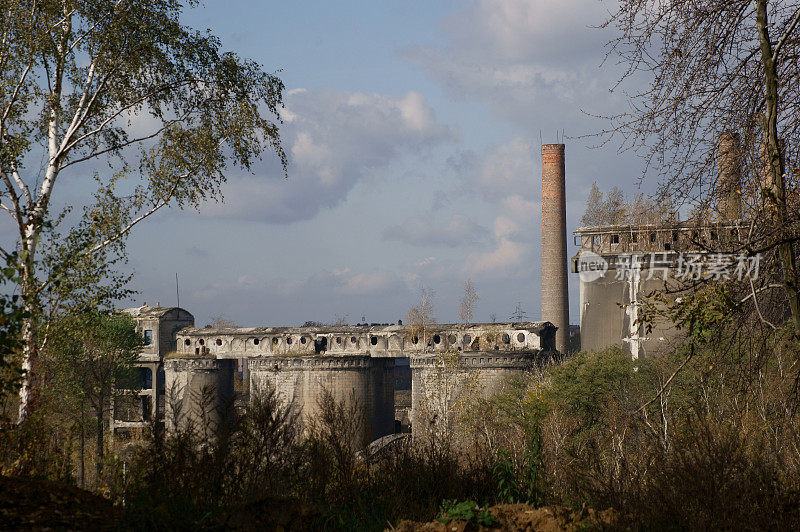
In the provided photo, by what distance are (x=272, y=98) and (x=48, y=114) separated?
4333mm

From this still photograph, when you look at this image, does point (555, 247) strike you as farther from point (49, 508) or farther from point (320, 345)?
point (49, 508)

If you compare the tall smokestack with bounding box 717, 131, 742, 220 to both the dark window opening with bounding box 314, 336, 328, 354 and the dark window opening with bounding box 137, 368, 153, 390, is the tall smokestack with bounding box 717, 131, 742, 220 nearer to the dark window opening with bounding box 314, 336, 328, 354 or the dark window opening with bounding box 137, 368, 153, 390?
the dark window opening with bounding box 314, 336, 328, 354

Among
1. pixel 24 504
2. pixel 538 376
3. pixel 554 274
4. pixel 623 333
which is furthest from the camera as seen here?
pixel 554 274

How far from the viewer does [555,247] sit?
41125 millimetres

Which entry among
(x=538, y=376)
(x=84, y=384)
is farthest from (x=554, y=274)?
(x=84, y=384)

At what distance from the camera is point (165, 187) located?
47.0 feet

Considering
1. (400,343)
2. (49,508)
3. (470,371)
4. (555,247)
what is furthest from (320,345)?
(49,508)

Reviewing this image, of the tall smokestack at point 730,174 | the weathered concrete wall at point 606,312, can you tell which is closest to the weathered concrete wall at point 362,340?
the weathered concrete wall at point 606,312

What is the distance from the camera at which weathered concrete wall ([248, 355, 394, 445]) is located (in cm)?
3638

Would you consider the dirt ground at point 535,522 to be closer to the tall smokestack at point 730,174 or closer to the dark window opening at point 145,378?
the tall smokestack at point 730,174

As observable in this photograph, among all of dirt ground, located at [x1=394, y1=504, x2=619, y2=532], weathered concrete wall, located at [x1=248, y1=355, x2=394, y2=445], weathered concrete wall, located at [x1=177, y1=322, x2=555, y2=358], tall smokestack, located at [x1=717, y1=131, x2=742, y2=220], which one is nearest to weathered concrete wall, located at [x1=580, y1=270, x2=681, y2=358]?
weathered concrete wall, located at [x1=177, y1=322, x2=555, y2=358]

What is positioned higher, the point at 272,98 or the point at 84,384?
the point at 272,98

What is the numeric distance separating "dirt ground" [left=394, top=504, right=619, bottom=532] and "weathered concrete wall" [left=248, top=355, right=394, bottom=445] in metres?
29.2

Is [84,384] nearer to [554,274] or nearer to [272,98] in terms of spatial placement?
[272,98]
